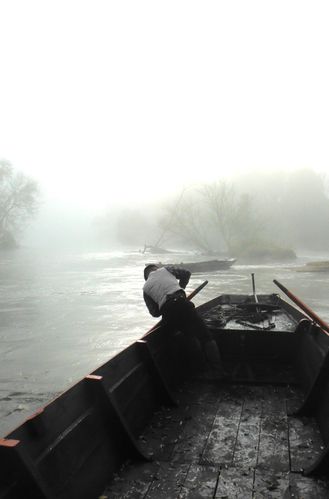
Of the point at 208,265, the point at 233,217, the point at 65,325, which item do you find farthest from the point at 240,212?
the point at 65,325

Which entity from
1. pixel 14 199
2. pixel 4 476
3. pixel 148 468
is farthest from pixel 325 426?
pixel 14 199

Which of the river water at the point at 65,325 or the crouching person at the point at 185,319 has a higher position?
the crouching person at the point at 185,319

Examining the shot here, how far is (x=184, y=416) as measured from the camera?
446 cm

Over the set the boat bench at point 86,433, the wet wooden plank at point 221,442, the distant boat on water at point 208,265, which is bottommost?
the distant boat on water at point 208,265

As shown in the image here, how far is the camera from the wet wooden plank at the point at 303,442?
3529mm

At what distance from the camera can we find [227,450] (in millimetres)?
3744

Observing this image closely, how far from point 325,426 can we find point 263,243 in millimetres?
50284

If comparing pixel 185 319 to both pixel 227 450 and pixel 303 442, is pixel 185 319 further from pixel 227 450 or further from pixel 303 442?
pixel 303 442

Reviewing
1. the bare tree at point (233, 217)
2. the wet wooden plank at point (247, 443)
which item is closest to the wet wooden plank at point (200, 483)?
the wet wooden plank at point (247, 443)

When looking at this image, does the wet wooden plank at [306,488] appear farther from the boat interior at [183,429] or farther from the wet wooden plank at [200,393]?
the wet wooden plank at [200,393]

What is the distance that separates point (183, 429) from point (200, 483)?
957 mm

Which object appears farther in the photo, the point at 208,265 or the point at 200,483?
the point at 208,265

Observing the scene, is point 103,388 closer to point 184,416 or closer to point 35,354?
point 184,416

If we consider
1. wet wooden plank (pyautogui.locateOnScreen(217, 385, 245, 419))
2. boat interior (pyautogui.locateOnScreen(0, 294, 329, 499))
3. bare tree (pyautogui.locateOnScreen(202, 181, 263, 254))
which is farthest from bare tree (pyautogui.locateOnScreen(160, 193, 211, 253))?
wet wooden plank (pyautogui.locateOnScreen(217, 385, 245, 419))
